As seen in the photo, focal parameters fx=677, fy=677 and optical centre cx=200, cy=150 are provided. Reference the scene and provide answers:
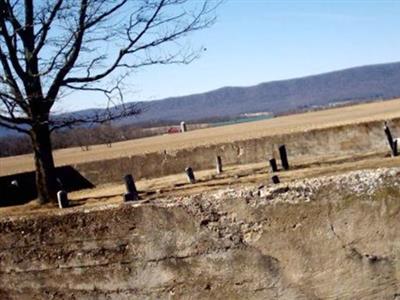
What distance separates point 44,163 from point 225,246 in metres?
15.6

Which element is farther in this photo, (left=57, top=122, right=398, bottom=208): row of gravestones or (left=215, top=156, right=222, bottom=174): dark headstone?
(left=215, top=156, right=222, bottom=174): dark headstone

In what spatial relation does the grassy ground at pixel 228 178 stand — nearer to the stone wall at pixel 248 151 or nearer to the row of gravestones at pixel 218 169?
the row of gravestones at pixel 218 169

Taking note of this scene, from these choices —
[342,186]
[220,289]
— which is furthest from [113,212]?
[342,186]

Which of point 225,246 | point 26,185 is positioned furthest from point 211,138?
point 225,246

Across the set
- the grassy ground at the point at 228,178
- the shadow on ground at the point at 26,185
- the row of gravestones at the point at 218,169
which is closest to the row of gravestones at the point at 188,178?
the row of gravestones at the point at 218,169

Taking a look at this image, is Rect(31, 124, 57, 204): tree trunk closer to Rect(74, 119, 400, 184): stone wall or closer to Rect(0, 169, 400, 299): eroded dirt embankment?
Rect(74, 119, 400, 184): stone wall

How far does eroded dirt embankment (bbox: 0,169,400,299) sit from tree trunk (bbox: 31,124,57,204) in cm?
1439

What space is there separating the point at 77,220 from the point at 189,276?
107 cm

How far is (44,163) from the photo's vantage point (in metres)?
20.0

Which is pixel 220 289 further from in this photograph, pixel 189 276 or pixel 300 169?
pixel 300 169

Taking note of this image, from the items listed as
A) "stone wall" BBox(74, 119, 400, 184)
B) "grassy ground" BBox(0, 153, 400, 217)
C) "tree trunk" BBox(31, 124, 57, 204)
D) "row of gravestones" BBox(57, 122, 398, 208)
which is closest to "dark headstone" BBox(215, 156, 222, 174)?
"row of gravestones" BBox(57, 122, 398, 208)

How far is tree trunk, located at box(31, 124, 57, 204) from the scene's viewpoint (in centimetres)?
1992

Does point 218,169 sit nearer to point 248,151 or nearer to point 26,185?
point 248,151

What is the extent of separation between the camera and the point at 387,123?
2281 cm
